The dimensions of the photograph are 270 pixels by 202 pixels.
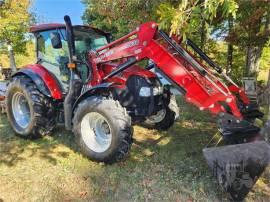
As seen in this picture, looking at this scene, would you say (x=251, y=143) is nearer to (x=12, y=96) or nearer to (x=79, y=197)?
(x=79, y=197)

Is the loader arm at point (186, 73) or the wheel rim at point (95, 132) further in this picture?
the wheel rim at point (95, 132)

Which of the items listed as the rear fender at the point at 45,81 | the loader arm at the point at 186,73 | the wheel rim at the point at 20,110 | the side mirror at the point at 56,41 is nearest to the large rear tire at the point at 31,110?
the wheel rim at the point at 20,110

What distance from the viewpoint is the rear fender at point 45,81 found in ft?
18.7

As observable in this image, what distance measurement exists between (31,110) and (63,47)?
4.03ft

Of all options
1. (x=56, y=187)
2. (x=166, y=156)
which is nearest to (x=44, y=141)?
(x=56, y=187)

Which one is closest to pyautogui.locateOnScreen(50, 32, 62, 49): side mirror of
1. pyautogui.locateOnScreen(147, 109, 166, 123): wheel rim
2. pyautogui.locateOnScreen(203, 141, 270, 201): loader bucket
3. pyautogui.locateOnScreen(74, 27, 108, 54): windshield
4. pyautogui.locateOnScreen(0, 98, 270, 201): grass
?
pyautogui.locateOnScreen(74, 27, 108, 54): windshield

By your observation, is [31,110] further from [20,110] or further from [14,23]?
[14,23]

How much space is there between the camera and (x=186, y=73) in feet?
14.5

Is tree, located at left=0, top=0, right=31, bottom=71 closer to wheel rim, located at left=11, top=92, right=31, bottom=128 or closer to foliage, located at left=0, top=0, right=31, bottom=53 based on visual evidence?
foliage, located at left=0, top=0, right=31, bottom=53

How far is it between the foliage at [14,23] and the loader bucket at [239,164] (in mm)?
16428

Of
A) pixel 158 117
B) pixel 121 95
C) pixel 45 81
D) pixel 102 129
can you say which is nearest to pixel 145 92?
pixel 121 95

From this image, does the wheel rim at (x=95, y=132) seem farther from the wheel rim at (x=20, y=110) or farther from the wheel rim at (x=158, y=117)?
the wheel rim at (x=20, y=110)

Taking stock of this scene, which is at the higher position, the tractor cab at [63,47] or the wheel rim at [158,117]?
Answer: the tractor cab at [63,47]

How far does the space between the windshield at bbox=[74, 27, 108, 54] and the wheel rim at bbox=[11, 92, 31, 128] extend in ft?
5.13
